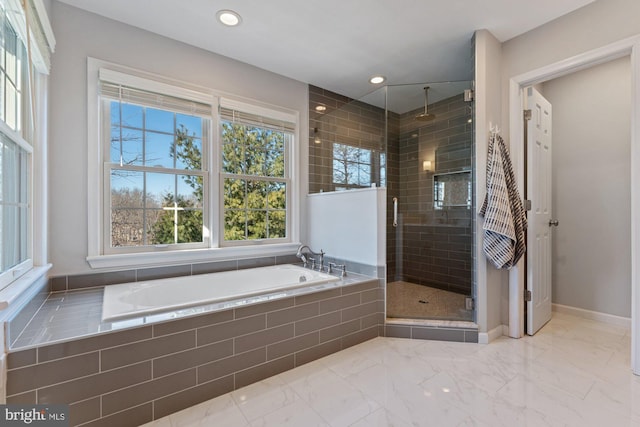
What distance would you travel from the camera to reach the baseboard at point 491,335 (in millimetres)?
2367

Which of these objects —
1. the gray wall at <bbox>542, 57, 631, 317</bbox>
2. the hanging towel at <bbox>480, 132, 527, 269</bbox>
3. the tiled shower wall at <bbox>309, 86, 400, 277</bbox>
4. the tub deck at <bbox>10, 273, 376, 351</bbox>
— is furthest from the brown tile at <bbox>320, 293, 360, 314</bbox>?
the gray wall at <bbox>542, 57, 631, 317</bbox>

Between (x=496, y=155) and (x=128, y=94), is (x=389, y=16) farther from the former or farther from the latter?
(x=128, y=94)

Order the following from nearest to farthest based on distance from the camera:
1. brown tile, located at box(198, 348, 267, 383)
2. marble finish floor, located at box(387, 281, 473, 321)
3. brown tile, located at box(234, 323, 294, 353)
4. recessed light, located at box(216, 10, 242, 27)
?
brown tile, located at box(198, 348, 267, 383)
brown tile, located at box(234, 323, 294, 353)
recessed light, located at box(216, 10, 242, 27)
marble finish floor, located at box(387, 281, 473, 321)

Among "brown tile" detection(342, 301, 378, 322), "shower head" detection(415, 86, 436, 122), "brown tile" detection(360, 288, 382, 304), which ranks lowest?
"brown tile" detection(342, 301, 378, 322)

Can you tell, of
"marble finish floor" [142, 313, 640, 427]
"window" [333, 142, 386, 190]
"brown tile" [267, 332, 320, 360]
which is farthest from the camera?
"window" [333, 142, 386, 190]

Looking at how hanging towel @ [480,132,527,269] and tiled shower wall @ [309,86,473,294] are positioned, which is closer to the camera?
hanging towel @ [480,132,527,269]

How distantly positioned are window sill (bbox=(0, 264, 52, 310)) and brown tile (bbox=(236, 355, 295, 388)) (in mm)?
1153

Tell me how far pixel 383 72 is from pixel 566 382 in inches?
119

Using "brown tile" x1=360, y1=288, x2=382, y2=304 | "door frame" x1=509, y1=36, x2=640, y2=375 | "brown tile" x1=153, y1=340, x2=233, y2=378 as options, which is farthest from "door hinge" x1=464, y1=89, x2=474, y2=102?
"brown tile" x1=153, y1=340, x2=233, y2=378

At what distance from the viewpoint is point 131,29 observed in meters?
2.32

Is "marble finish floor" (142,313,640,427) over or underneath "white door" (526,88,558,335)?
underneath

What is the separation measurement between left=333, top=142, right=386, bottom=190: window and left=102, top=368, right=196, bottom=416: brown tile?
2.09 meters

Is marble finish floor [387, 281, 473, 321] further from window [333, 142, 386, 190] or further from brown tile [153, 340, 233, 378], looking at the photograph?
brown tile [153, 340, 233, 378]

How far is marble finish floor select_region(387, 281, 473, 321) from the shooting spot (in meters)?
2.59
